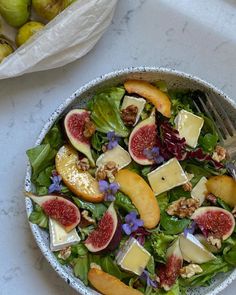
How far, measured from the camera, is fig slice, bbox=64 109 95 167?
4.00 feet

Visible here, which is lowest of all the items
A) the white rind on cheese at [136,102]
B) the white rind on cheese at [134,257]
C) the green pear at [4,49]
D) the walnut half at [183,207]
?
the white rind on cheese at [134,257]

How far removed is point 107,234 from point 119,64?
39 cm

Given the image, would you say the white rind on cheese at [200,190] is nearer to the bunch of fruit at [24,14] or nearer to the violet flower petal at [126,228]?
the violet flower petal at [126,228]

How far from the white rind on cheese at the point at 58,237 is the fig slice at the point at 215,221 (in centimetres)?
25

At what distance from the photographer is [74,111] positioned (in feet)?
4.04

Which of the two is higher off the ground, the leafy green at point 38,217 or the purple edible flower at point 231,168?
the purple edible flower at point 231,168

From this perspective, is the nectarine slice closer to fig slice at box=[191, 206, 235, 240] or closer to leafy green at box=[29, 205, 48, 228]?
fig slice at box=[191, 206, 235, 240]

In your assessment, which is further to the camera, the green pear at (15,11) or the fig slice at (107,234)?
the green pear at (15,11)

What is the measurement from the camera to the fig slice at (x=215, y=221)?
4.01ft

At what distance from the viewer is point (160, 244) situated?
4.00 feet

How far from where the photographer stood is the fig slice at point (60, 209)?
1.20 meters

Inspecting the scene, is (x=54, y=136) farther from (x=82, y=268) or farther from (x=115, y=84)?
(x=82, y=268)

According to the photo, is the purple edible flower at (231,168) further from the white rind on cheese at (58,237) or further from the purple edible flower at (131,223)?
the white rind on cheese at (58,237)

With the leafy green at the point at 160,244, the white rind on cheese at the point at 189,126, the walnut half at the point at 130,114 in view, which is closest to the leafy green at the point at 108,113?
the walnut half at the point at 130,114
